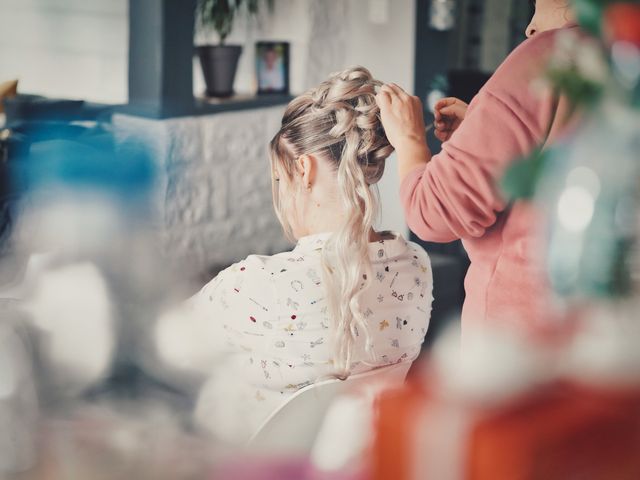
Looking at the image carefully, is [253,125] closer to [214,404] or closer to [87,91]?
[87,91]

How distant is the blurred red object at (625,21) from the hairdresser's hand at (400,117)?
1.97 feet

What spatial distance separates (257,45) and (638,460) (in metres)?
1.52

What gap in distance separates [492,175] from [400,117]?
250 mm

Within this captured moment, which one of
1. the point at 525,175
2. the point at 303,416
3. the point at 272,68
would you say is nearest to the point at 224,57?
the point at 272,68

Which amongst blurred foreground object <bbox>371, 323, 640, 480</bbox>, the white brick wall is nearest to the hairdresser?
blurred foreground object <bbox>371, 323, 640, 480</bbox>

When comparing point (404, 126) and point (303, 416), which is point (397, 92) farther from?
point (303, 416)

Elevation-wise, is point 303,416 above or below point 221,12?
below

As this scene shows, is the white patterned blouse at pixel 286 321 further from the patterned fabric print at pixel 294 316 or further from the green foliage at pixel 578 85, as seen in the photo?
the green foliage at pixel 578 85

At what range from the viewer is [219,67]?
7.31ft

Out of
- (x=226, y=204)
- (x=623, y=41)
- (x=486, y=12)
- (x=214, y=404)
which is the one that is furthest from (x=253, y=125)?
(x=486, y=12)

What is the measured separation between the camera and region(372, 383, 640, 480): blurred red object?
3.22 ft

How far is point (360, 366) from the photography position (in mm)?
1685

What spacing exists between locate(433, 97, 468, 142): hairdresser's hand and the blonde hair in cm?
11

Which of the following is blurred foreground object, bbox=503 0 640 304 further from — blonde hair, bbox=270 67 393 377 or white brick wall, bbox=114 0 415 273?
white brick wall, bbox=114 0 415 273
